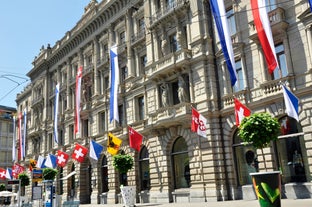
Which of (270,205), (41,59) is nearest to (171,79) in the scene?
(270,205)

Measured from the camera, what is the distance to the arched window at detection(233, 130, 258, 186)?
77.1 feet

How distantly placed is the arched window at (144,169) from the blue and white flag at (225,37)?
1342 cm

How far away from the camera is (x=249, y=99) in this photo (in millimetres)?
23656

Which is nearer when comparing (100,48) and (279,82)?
(279,82)

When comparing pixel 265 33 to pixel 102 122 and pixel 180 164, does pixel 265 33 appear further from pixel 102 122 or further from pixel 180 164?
pixel 102 122

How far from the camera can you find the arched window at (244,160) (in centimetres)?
2349

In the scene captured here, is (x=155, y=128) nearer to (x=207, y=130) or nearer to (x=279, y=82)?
(x=207, y=130)

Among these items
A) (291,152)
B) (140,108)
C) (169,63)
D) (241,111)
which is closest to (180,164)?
(140,108)

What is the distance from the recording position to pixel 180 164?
92.2ft

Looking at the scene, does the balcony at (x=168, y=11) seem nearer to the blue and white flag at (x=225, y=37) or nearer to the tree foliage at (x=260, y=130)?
the blue and white flag at (x=225, y=37)

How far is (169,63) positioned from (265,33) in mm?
9879

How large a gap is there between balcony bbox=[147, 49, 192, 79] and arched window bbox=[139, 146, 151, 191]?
23.7 feet

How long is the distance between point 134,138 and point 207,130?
20.2 ft

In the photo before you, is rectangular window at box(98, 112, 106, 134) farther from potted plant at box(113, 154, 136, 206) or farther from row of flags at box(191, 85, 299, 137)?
row of flags at box(191, 85, 299, 137)
